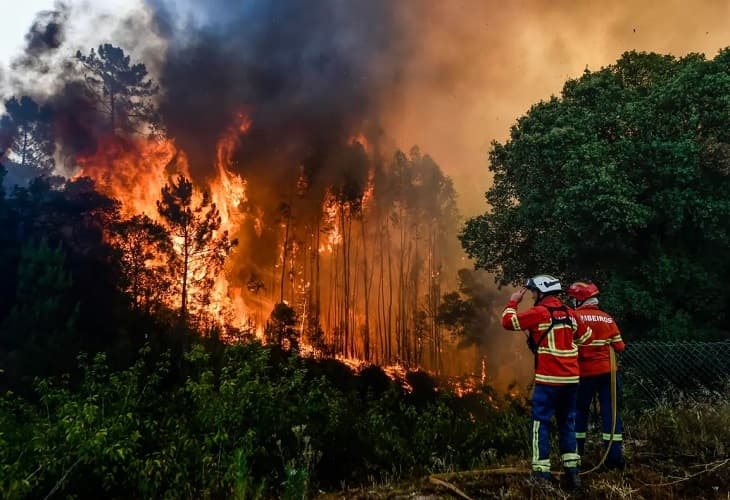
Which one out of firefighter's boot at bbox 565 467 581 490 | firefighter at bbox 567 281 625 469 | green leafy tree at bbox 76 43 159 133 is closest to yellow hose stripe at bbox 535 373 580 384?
firefighter's boot at bbox 565 467 581 490

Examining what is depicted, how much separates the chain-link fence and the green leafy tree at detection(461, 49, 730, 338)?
12.1 ft

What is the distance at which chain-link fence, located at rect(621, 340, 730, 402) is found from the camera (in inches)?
375

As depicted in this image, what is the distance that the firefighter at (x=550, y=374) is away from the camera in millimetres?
5000

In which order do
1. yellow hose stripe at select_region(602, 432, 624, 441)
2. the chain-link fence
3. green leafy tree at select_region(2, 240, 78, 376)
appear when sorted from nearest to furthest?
yellow hose stripe at select_region(602, 432, 624, 441)
the chain-link fence
green leafy tree at select_region(2, 240, 78, 376)

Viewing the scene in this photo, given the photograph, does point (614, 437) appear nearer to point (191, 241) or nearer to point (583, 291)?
point (583, 291)

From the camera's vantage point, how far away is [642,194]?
14.8 metres

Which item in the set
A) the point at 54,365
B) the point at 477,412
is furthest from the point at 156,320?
the point at 477,412

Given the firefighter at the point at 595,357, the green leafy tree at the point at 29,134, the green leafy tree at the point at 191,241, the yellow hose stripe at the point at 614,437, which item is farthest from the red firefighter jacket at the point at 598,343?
the green leafy tree at the point at 29,134

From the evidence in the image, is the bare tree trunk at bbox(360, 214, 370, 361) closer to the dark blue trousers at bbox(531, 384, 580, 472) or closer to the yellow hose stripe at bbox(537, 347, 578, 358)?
the dark blue trousers at bbox(531, 384, 580, 472)

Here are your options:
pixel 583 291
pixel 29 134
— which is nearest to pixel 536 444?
pixel 583 291

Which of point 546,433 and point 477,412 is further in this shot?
point 477,412

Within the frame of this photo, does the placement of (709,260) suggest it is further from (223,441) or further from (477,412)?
(477,412)

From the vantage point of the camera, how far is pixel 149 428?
7551 millimetres

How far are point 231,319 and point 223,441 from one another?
4254 centimetres
